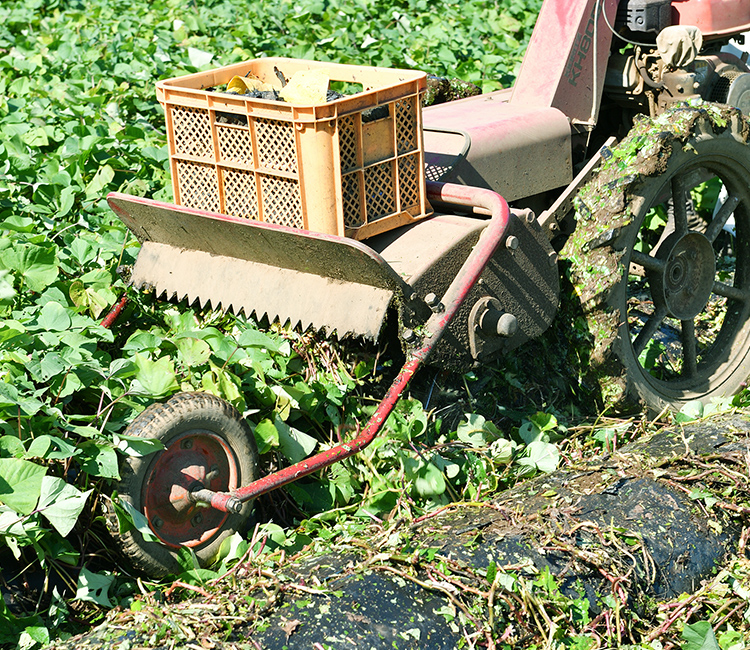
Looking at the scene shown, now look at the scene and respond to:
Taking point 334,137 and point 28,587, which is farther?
point 334,137

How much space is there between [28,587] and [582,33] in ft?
9.08

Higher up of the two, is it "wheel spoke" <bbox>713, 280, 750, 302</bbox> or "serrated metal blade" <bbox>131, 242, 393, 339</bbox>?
"serrated metal blade" <bbox>131, 242, 393, 339</bbox>

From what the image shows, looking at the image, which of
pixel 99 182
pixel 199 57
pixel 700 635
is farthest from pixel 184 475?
pixel 199 57

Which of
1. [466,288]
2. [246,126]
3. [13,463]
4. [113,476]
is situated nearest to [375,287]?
[466,288]

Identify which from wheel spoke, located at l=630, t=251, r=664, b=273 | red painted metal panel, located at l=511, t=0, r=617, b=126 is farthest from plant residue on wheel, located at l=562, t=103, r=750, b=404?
red painted metal panel, located at l=511, t=0, r=617, b=126

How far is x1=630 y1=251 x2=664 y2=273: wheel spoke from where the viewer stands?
139 inches

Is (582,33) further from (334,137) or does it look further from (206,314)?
(206,314)

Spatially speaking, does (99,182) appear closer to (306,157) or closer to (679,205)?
(306,157)

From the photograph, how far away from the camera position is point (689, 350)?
3.91m

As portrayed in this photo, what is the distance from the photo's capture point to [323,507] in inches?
116

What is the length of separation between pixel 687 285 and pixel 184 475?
2196 millimetres

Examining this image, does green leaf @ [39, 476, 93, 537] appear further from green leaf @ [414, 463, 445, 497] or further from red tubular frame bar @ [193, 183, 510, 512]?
green leaf @ [414, 463, 445, 497]

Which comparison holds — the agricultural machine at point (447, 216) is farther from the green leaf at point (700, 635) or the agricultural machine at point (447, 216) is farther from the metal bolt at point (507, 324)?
the green leaf at point (700, 635)

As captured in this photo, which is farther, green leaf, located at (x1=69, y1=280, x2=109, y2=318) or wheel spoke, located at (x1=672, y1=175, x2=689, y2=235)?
wheel spoke, located at (x1=672, y1=175, x2=689, y2=235)
